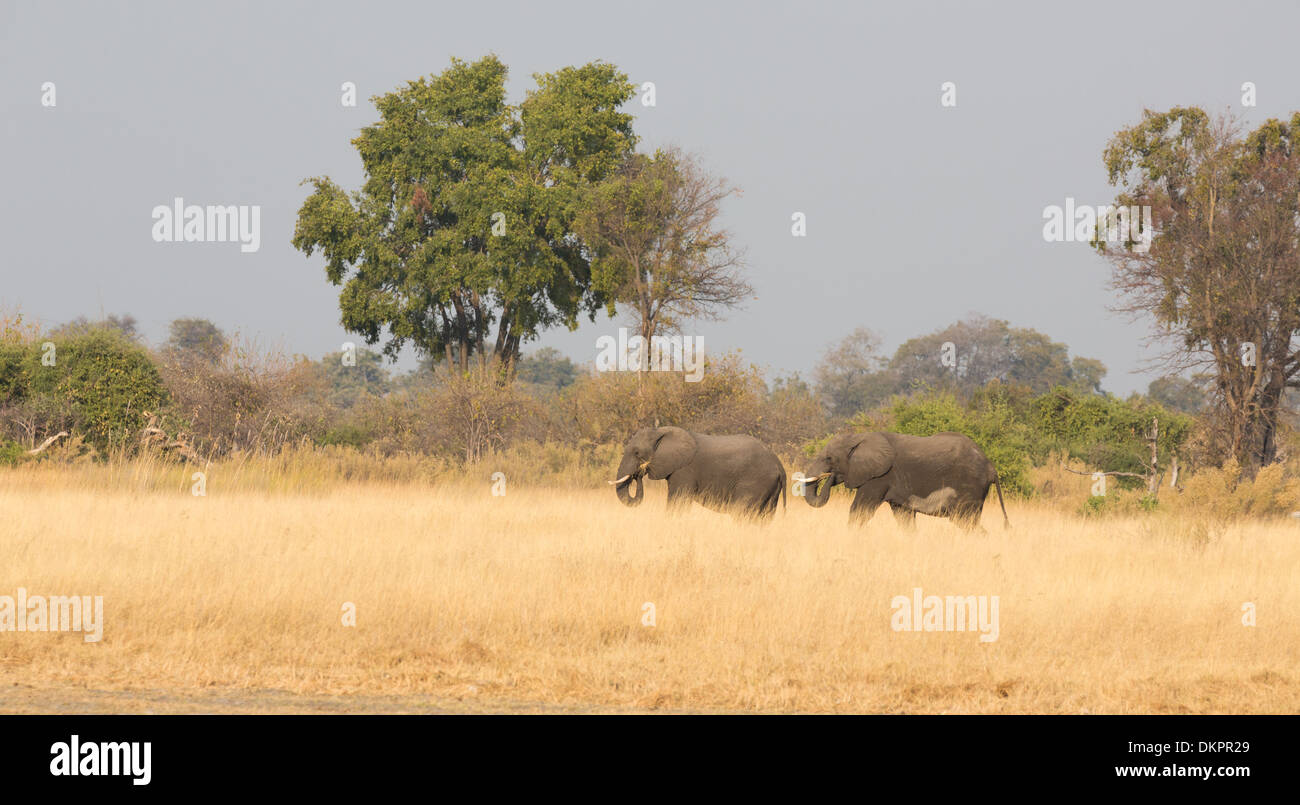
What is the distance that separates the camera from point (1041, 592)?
11.9 m

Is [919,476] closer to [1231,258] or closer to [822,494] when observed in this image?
[822,494]

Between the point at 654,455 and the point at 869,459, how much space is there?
3197mm

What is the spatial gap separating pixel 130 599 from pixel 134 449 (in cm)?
1509

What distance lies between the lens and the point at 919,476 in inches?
657

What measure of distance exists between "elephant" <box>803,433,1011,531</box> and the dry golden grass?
62 centimetres

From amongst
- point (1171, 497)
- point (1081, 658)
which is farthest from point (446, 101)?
point (1081, 658)

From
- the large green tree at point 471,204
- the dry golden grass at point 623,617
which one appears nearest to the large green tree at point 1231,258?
the dry golden grass at point 623,617

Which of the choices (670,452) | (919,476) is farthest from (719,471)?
(919,476)

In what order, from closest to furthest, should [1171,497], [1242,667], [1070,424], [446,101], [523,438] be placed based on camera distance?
[1242,667] → [1171,497] → [523,438] → [1070,424] → [446,101]

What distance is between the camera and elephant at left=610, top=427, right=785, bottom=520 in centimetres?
1742
